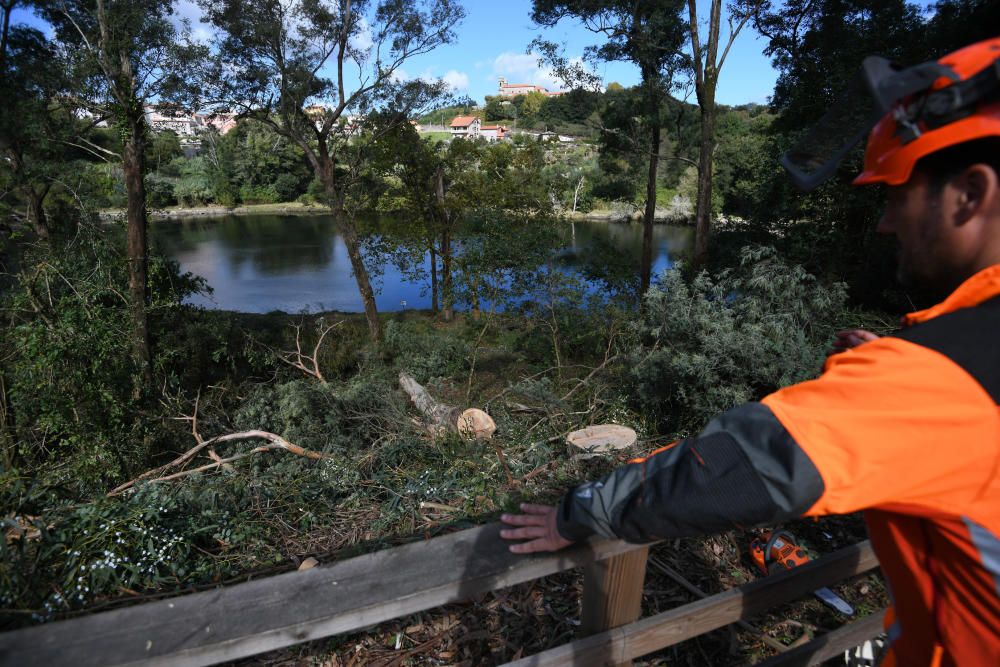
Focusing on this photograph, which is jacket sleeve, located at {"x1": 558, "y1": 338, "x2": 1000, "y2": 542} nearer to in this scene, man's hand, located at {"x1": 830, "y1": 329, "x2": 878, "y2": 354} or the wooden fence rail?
the wooden fence rail

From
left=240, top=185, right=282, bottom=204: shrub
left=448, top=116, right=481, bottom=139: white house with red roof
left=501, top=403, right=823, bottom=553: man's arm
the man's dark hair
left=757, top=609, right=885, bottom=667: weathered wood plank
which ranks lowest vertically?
left=757, top=609, right=885, bottom=667: weathered wood plank

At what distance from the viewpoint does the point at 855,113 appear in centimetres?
120

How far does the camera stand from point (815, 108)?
13.1 metres

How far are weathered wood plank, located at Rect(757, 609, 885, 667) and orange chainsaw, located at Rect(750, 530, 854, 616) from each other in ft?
3.34

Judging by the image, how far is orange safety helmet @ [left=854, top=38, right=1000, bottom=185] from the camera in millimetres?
804

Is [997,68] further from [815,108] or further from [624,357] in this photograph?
[815,108]

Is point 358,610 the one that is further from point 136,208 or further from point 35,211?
point 35,211

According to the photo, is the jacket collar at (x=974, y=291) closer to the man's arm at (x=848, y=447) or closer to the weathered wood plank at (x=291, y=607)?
the man's arm at (x=848, y=447)

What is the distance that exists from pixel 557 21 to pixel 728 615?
1735 cm

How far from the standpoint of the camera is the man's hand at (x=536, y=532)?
3.95 feet

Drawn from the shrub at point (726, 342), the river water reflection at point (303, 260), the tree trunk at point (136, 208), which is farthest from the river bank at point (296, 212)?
the shrub at point (726, 342)

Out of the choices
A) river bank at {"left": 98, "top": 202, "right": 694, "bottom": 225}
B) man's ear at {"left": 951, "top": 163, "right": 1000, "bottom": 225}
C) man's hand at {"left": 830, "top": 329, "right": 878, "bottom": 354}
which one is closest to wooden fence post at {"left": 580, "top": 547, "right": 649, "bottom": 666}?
man's hand at {"left": 830, "top": 329, "right": 878, "bottom": 354}

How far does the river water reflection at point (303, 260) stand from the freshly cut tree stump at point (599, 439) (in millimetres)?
11786

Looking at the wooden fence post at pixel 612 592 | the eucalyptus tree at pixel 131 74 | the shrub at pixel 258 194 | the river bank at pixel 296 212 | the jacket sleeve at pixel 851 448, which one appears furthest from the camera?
the shrub at pixel 258 194
